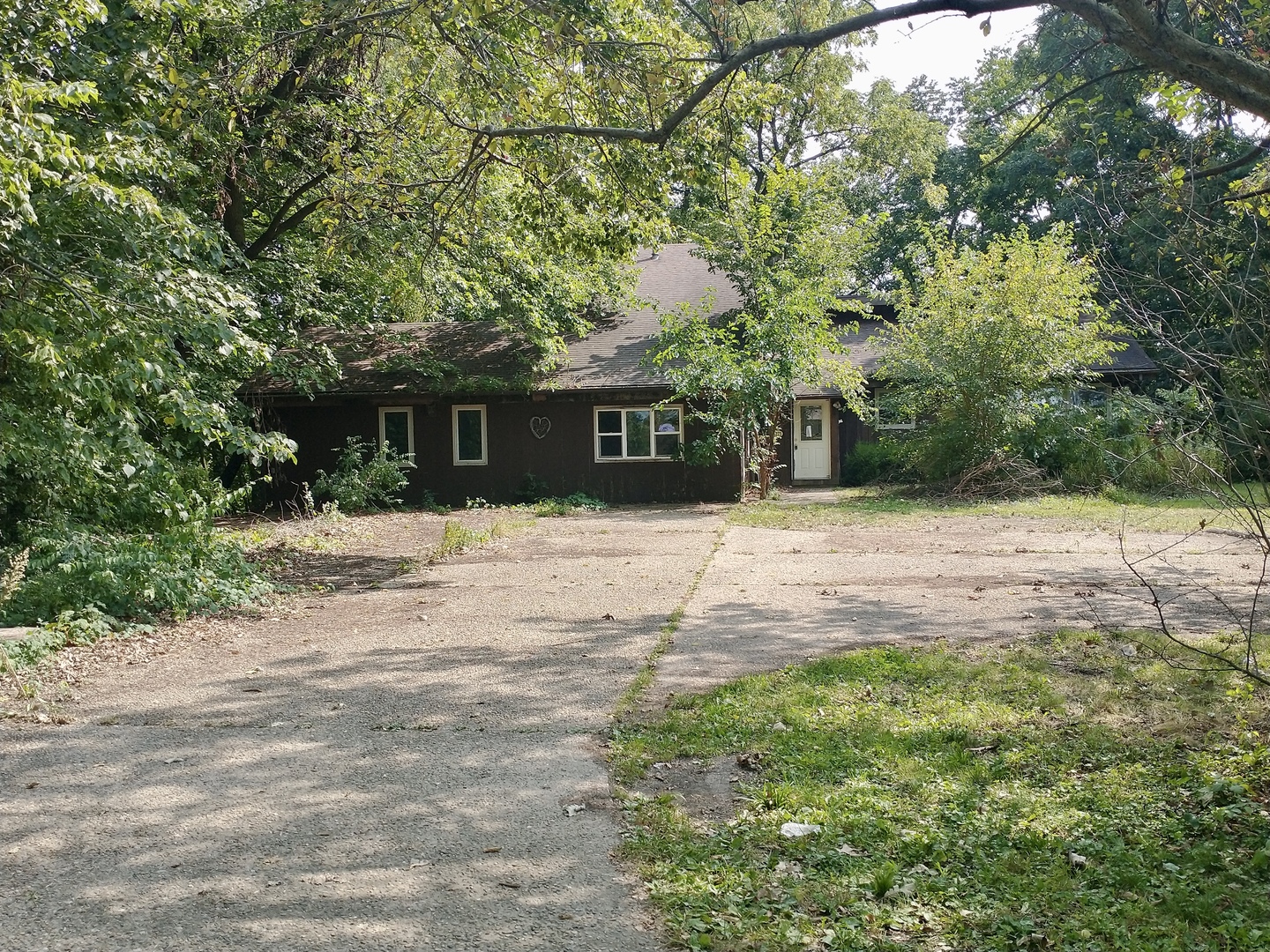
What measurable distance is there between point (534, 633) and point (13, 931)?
500cm

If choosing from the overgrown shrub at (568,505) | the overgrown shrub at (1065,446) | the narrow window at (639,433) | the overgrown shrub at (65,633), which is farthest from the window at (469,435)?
the overgrown shrub at (65,633)

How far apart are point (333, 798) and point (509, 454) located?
17.4 metres

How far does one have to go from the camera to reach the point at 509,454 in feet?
71.4

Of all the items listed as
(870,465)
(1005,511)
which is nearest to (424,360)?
(870,465)

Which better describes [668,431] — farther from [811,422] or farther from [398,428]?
[398,428]

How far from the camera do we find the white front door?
2542 centimetres

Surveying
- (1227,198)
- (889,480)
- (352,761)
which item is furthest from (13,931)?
(889,480)

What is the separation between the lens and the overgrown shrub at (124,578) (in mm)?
8086

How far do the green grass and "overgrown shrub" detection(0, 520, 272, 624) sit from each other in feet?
30.3

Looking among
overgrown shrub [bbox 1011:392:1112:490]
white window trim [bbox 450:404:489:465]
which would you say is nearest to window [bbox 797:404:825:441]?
overgrown shrub [bbox 1011:392:1112:490]

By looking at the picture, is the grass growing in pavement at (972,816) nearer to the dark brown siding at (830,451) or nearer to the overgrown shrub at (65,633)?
the overgrown shrub at (65,633)

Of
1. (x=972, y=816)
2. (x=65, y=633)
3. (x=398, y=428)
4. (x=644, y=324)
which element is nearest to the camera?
(x=972, y=816)

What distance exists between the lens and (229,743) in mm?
5406

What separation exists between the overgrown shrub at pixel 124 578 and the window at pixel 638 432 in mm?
11977
